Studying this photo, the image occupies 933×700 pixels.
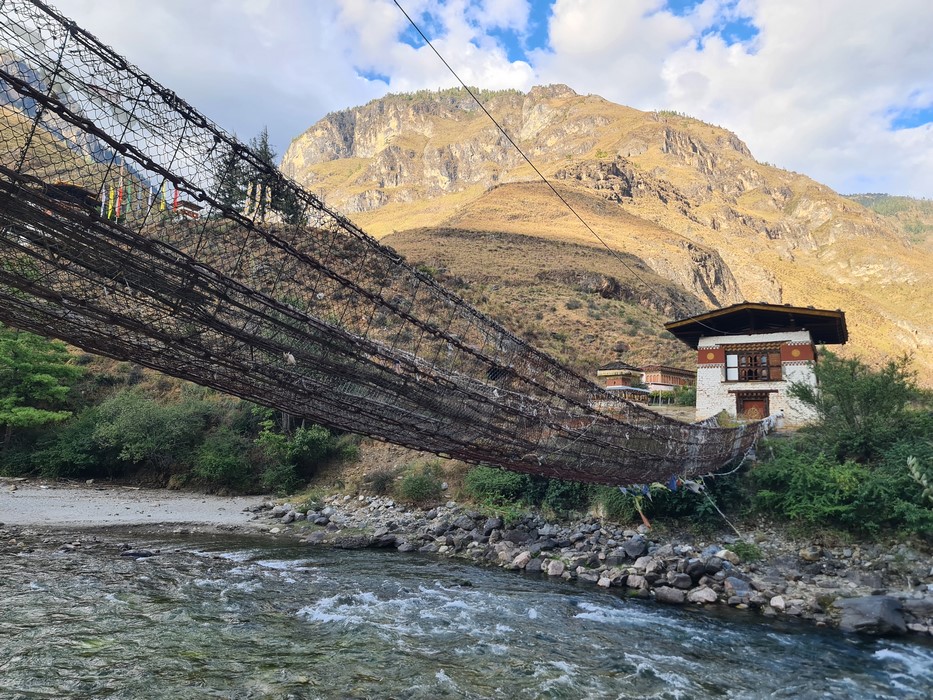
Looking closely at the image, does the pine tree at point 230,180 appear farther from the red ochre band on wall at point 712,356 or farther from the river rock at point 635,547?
the red ochre band on wall at point 712,356

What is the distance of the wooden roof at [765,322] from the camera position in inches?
655

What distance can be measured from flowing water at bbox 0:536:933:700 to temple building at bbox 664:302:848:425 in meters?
11.2

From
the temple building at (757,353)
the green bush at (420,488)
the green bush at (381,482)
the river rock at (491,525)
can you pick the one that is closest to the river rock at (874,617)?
the river rock at (491,525)

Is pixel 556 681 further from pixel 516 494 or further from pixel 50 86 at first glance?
pixel 516 494

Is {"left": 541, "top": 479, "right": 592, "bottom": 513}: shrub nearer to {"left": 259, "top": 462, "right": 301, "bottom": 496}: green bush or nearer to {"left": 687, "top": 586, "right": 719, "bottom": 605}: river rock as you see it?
{"left": 687, "top": 586, "right": 719, "bottom": 605}: river rock

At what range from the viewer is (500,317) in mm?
37781

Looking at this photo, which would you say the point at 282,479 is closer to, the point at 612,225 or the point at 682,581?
the point at 682,581

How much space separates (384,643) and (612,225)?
2975 inches

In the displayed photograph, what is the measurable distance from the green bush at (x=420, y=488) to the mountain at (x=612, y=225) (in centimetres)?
1891

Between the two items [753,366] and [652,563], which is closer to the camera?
[652,563]

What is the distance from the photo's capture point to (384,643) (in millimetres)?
6359

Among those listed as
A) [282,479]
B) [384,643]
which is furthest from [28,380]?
[384,643]

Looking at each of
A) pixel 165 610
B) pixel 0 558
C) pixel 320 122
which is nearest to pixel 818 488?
pixel 165 610

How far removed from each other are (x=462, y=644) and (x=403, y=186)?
13159 centimetres
